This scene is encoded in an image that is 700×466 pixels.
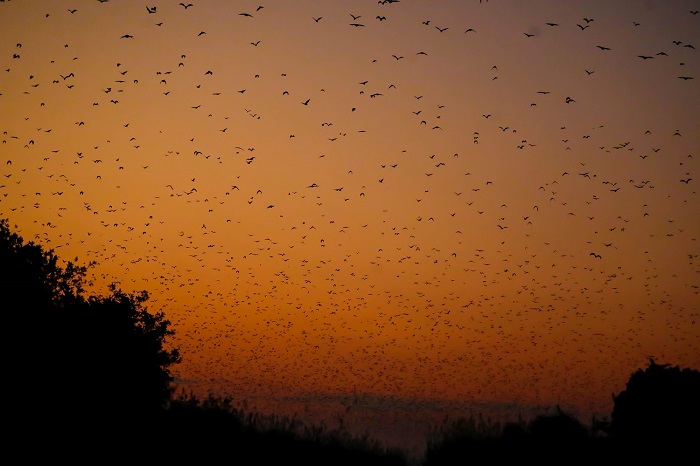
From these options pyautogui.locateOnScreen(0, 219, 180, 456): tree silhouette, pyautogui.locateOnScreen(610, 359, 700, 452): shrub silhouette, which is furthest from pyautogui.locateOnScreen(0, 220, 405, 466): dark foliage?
pyautogui.locateOnScreen(610, 359, 700, 452): shrub silhouette

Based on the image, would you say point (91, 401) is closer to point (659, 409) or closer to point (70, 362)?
point (70, 362)

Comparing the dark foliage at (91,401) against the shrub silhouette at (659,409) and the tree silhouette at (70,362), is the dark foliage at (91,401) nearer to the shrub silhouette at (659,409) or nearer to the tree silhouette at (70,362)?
the tree silhouette at (70,362)

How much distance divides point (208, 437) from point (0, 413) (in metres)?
9.80

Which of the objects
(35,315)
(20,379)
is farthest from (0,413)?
(35,315)

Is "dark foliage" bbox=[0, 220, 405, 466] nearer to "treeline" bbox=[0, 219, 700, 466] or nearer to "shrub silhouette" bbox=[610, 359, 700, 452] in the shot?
"treeline" bbox=[0, 219, 700, 466]

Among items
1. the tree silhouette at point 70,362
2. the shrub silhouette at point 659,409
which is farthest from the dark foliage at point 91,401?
the shrub silhouette at point 659,409

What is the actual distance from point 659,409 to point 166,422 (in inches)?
1051

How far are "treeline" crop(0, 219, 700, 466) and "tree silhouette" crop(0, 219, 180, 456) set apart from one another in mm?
83

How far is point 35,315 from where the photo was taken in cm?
3903

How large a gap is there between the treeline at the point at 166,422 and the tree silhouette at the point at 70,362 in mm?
83

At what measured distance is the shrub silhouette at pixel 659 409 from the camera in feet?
107

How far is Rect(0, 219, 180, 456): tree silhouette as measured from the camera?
32500 millimetres

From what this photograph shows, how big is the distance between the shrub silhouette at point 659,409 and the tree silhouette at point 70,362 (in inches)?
998

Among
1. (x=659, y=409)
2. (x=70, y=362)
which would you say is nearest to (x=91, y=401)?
(x=70, y=362)
